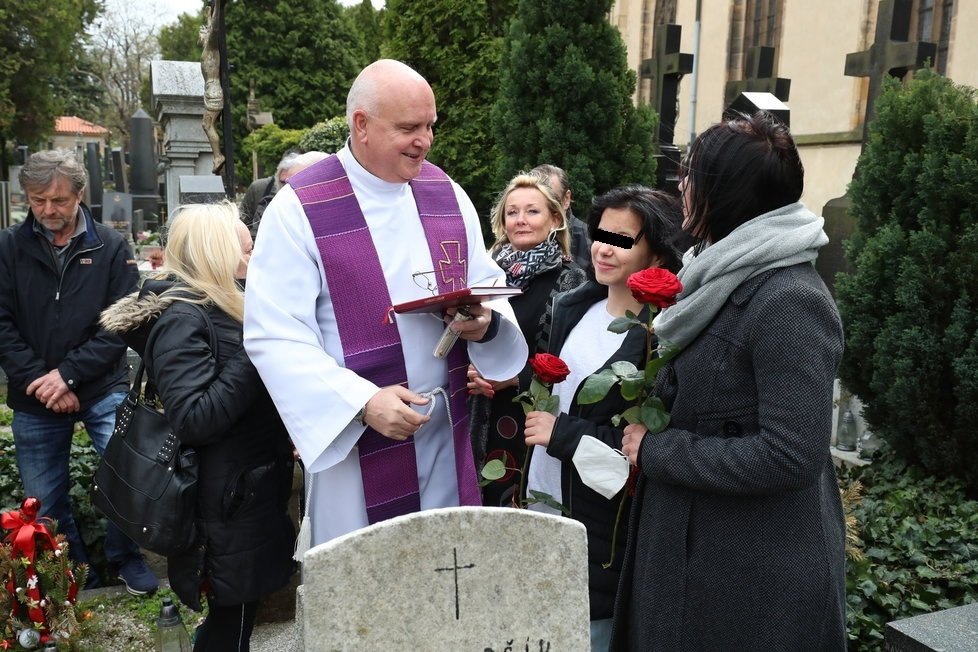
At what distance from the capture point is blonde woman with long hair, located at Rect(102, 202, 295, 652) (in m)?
2.46

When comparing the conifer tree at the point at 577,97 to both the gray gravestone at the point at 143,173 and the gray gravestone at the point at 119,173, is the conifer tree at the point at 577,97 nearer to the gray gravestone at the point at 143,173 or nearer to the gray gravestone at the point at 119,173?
the gray gravestone at the point at 143,173

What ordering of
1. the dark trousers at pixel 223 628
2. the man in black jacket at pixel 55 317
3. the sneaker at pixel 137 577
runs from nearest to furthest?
1. the dark trousers at pixel 223 628
2. the man in black jacket at pixel 55 317
3. the sneaker at pixel 137 577

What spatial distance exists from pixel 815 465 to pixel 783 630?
1.24 feet

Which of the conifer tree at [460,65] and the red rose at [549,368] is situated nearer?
the red rose at [549,368]

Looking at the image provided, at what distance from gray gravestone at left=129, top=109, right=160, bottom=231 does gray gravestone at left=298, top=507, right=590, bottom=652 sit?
1370cm

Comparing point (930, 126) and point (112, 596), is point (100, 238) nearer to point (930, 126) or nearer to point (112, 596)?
point (112, 596)

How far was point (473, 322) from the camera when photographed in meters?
2.37

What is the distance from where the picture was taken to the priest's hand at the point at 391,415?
2158mm

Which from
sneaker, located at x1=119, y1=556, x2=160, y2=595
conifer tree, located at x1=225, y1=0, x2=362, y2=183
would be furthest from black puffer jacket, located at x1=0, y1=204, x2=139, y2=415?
conifer tree, located at x1=225, y1=0, x2=362, y2=183

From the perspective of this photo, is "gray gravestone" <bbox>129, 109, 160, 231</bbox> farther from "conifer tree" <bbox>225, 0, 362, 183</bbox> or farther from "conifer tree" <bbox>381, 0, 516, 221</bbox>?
"conifer tree" <bbox>225, 0, 362, 183</bbox>

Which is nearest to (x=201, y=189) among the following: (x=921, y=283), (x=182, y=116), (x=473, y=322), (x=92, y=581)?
(x=182, y=116)

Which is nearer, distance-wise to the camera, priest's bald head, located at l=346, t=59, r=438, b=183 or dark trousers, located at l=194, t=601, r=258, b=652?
priest's bald head, located at l=346, t=59, r=438, b=183

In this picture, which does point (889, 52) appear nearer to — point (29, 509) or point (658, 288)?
point (658, 288)

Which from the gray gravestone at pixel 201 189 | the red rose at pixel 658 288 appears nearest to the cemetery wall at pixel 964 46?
the gray gravestone at pixel 201 189
